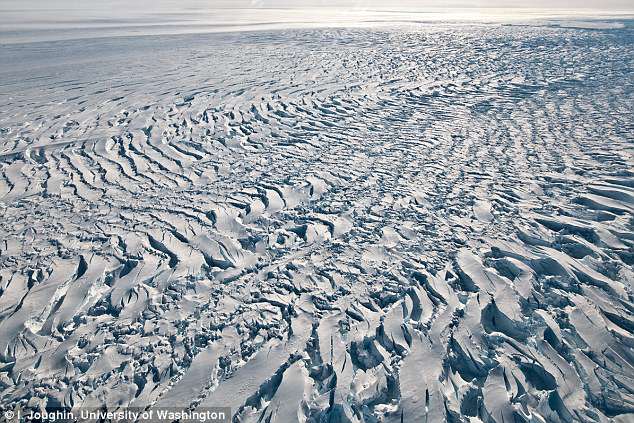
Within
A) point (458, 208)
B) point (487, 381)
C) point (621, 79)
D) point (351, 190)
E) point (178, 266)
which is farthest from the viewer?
point (621, 79)

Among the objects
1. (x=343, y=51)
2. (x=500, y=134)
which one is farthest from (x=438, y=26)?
(x=500, y=134)

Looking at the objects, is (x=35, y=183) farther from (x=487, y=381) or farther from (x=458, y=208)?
(x=487, y=381)

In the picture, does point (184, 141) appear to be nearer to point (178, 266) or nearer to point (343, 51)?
point (178, 266)

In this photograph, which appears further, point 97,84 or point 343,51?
point 343,51

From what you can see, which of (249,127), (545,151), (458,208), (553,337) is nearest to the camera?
(553,337)

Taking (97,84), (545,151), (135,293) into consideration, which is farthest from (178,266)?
(97,84)

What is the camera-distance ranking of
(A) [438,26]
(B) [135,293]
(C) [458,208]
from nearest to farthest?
1. (B) [135,293]
2. (C) [458,208]
3. (A) [438,26]
